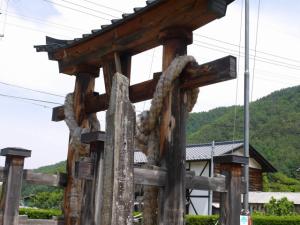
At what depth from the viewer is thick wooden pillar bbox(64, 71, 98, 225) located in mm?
6738

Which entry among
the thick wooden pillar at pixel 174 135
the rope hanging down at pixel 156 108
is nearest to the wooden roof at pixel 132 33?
the thick wooden pillar at pixel 174 135

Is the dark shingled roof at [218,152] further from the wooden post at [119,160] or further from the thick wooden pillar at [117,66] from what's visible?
the wooden post at [119,160]

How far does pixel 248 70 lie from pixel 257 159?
58.7ft

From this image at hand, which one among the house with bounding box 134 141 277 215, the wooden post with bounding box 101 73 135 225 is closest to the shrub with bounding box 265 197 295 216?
the house with bounding box 134 141 277 215

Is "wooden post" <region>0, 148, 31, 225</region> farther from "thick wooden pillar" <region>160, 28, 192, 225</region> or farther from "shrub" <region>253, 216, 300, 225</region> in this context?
"shrub" <region>253, 216, 300, 225</region>

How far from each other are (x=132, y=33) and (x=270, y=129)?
2442 inches

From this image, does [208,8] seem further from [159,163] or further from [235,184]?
[235,184]

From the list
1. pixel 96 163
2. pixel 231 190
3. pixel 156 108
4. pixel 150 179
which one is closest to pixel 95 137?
pixel 96 163

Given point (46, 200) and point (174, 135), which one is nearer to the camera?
point (174, 135)

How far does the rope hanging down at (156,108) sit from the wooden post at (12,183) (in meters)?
1.89

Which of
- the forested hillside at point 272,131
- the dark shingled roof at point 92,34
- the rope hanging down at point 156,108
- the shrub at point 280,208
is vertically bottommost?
the shrub at point 280,208

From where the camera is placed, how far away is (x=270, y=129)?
213ft

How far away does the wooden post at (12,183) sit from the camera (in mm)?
6086

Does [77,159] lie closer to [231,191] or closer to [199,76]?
[231,191]
